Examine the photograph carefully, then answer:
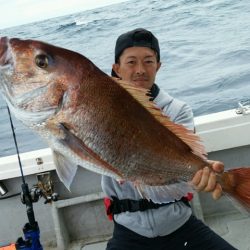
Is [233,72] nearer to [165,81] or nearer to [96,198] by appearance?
[165,81]

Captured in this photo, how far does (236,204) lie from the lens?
2004mm

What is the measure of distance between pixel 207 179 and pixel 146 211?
1.07 metres

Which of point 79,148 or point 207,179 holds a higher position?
point 79,148

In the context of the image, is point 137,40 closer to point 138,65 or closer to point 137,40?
point 137,40

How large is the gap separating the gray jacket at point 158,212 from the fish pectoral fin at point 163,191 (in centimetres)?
96

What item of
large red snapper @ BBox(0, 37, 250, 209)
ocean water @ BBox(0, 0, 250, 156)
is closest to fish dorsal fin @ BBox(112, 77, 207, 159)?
large red snapper @ BBox(0, 37, 250, 209)

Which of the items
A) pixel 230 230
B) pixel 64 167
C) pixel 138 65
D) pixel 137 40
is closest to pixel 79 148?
pixel 64 167

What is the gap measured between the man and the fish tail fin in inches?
37.0

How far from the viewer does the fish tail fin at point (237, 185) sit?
1.99m

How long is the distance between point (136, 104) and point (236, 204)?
719 millimetres

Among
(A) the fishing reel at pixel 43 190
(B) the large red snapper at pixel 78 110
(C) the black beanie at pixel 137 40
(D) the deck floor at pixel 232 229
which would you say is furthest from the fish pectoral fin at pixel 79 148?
(D) the deck floor at pixel 232 229

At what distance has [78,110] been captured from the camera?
1.62 m

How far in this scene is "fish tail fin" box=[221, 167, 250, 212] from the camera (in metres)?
1.99

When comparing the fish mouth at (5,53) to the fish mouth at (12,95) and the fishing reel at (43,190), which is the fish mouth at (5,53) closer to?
the fish mouth at (12,95)
